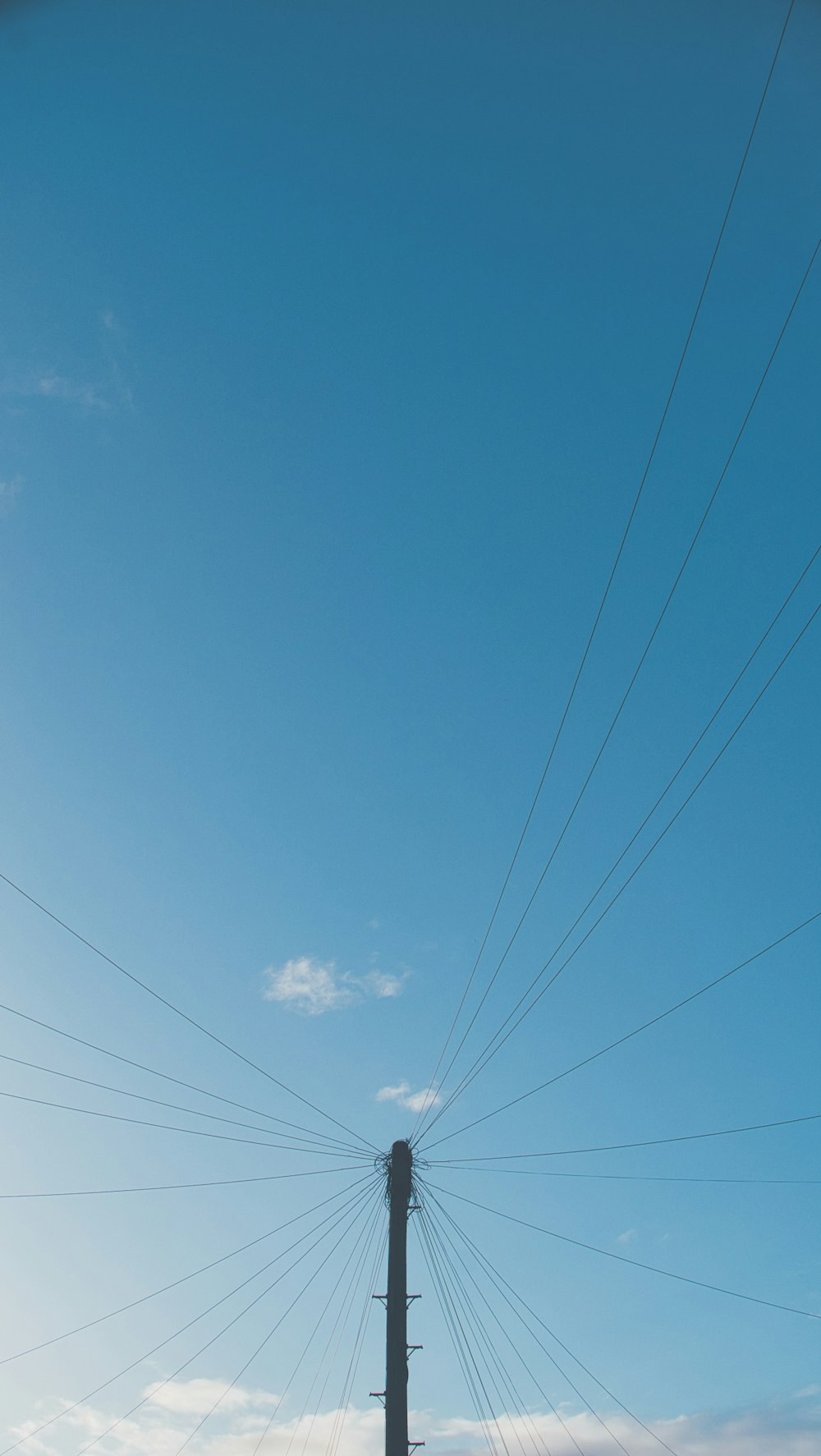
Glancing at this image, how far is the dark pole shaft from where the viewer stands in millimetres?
13875

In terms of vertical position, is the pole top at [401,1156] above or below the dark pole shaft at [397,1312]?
above

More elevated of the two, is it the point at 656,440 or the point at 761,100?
the point at 761,100

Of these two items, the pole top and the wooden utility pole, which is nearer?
the wooden utility pole

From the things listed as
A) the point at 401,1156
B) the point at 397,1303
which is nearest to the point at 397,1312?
the point at 397,1303

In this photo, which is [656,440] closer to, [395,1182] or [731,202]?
[731,202]

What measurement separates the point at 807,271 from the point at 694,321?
4.55 feet

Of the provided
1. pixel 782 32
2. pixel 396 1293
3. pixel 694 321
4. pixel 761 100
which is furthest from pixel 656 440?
pixel 396 1293

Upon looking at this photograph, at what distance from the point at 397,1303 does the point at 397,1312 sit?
140 millimetres

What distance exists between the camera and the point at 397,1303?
1527 cm

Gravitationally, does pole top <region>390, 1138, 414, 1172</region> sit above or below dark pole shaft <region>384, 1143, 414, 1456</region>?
above

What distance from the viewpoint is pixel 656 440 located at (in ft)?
37.1

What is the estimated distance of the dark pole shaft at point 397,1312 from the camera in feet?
45.5

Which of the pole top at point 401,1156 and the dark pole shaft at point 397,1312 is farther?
the pole top at point 401,1156

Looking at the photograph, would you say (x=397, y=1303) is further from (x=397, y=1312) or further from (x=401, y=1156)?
(x=401, y=1156)
